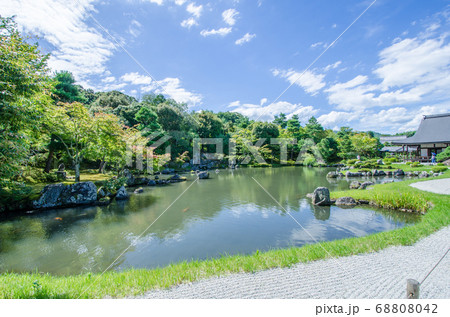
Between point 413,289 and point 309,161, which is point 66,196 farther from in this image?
point 309,161

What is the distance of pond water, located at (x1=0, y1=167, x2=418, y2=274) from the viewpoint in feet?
16.5

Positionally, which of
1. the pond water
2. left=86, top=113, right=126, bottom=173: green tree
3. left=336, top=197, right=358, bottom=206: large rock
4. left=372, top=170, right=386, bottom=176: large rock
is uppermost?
left=86, top=113, right=126, bottom=173: green tree

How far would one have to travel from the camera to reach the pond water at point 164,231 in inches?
198

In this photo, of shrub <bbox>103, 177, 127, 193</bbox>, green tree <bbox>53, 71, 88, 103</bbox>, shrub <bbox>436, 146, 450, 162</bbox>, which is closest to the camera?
shrub <bbox>103, 177, 127, 193</bbox>

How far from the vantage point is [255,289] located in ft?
9.34

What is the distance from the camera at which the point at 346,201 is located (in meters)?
9.01

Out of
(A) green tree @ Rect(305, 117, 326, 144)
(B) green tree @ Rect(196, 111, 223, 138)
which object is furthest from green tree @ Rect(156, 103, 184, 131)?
(A) green tree @ Rect(305, 117, 326, 144)

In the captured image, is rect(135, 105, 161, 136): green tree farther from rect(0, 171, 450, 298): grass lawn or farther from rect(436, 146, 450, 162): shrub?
rect(436, 146, 450, 162): shrub

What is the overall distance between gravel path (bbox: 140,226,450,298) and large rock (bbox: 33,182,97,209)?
9320mm

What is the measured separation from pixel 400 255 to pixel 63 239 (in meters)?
8.34

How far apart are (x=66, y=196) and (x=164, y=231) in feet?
21.2

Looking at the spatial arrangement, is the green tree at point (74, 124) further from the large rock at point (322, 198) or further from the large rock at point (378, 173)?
the large rock at point (378, 173)

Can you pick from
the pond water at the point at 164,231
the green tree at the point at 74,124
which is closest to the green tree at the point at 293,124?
the pond water at the point at 164,231

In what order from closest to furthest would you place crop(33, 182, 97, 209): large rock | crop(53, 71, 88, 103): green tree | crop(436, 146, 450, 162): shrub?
1. crop(33, 182, 97, 209): large rock
2. crop(436, 146, 450, 162): shrub
3. crop(53, 71, 88, 103): green tree
